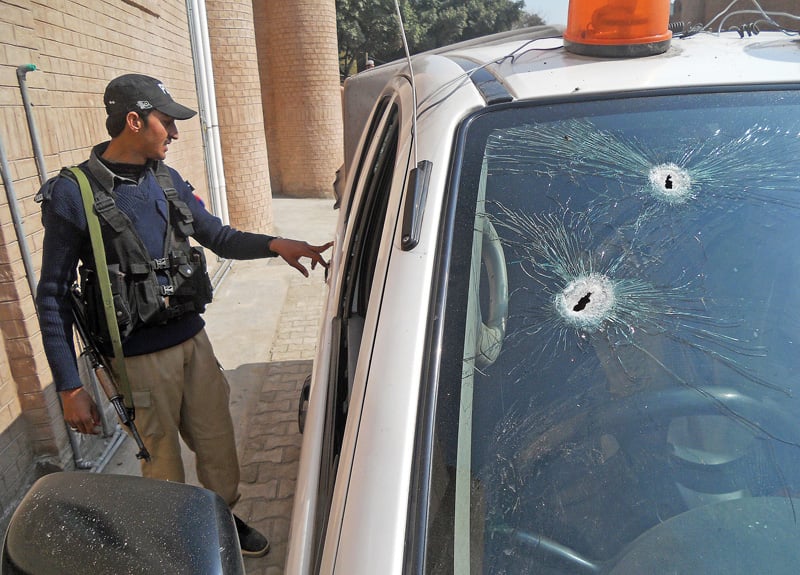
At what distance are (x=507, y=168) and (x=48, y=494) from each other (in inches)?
40.2

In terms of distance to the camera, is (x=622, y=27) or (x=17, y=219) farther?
(x=17, y=219)

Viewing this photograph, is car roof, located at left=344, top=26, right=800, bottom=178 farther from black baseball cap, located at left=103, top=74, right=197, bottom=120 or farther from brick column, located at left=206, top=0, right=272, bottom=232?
brick column, located at left=206, top=0, right=272, bottom=232

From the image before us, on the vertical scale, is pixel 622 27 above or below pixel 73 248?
above

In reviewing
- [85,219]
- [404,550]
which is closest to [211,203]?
[85,219]

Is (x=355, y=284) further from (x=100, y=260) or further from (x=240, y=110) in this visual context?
(x=240, y=110)

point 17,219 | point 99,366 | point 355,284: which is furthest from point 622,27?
point 17,219

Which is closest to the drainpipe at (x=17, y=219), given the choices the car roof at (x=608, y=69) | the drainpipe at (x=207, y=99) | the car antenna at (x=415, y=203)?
the car roof at (x=608, y=69)

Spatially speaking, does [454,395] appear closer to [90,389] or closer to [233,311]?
[90,389]

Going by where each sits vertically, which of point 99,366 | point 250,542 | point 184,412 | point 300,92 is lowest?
point 250,542

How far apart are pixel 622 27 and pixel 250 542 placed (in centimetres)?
238

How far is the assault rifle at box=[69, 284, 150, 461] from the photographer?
84.3 inches

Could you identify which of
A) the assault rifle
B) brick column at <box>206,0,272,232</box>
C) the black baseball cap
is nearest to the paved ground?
the assault rifle

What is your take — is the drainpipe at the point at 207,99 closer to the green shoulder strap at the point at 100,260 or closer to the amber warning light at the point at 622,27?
the green shoulder strap at the point at 100,260

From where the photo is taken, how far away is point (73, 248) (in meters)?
2.05
